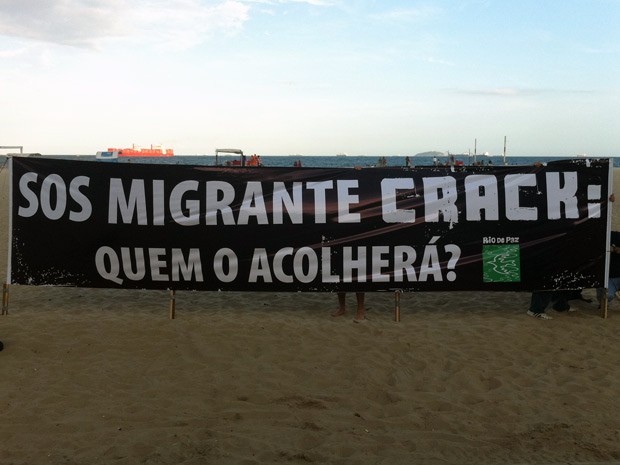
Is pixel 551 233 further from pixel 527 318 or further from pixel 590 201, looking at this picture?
pixel 527 318

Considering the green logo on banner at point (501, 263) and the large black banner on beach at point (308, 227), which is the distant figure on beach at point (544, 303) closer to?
the large black banner on beach at point (308, 227)

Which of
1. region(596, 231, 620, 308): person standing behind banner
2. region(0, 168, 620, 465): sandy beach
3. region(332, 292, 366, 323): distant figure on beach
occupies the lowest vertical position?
region(0, 168, 620, 465): sandy beach

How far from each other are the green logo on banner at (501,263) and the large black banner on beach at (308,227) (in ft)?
0.05

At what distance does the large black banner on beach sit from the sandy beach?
0.62 meters

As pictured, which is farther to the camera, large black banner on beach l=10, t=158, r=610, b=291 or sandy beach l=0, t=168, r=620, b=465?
large black banner on beach l=10, t=158, r=610, b=291

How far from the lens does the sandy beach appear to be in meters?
4.36

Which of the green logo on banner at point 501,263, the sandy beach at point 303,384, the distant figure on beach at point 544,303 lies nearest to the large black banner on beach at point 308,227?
the green logo on banner at point 501,263

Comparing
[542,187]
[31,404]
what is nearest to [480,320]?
[542,187]

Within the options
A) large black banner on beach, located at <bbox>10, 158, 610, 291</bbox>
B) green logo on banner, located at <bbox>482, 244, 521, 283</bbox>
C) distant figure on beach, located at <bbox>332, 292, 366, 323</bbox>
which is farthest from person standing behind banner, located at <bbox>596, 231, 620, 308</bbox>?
distant figure on beach, located at <bbox>332, 292, 366, 323</bbox>

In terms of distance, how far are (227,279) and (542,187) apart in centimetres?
460

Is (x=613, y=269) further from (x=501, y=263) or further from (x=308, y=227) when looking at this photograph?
(x=308, y=227)

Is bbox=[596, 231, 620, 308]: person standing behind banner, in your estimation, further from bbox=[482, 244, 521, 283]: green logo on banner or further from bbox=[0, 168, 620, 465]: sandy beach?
bbox=[482, 244, 521, 283]: green logo on banner

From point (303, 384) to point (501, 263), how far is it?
12.3 feet

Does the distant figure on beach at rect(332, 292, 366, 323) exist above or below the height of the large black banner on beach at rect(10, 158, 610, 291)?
below
